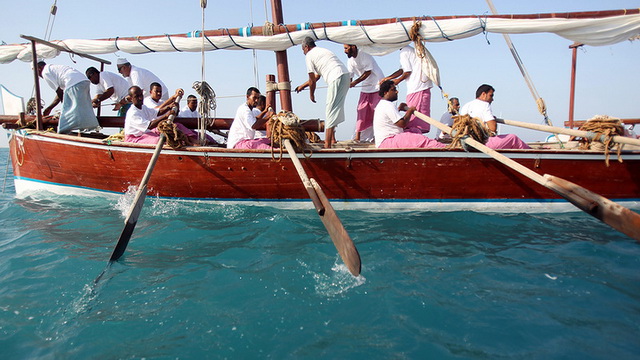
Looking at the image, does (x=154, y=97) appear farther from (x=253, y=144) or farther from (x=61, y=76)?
(x=253, y=144)

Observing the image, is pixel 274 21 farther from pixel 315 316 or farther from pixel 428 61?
pixel 315 316

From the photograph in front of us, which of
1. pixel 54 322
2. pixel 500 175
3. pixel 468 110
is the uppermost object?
pixel 468 110

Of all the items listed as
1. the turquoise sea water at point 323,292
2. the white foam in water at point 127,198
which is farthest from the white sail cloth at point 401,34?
the turquoise sea water at point 323,292

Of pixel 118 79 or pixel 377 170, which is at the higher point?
pixel 118 79

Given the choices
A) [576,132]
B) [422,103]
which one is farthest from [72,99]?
[576,132]

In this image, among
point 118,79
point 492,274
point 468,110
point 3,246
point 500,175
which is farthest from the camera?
point 118,79

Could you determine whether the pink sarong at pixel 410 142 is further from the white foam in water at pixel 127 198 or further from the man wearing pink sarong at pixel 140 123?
the white foam in water at pixel 127 198

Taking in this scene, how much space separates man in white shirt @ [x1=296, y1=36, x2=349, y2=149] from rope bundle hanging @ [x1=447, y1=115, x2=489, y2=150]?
1.86 m

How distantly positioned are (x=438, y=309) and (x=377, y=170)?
284 cm

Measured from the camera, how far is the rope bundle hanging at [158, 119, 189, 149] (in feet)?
18.5

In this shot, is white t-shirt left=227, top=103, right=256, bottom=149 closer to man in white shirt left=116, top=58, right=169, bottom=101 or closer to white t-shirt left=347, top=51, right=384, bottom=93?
white t-shirt left=347, top=51, right=384, bottom=93

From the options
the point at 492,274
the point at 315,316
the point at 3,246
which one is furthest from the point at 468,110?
the point at 3,246

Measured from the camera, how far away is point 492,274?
3.49 m

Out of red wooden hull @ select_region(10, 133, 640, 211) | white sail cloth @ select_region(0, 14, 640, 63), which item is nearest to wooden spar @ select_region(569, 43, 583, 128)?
white sail cloth @ select_region(0, 14, 640, 63)
